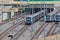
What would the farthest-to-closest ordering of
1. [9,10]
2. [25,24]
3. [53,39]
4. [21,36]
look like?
[25,24] → [9,10] → [21,36] → [53,39]

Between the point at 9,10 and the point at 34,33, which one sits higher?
the point at 9,10

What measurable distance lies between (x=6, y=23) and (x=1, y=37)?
1.41ft

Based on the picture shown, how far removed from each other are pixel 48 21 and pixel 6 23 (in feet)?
3.42

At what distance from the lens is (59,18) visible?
16.1ft

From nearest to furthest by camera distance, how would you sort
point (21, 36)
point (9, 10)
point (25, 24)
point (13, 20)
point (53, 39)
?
point (53, 39)
point (21, 36)
point (13, 20)
point (9, 10)
point (25, 24)

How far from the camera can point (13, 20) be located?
4.46 m

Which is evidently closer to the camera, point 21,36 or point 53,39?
point 53,39

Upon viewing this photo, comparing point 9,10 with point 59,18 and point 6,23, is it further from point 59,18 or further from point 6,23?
point 59,18

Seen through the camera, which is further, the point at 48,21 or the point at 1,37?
the point at 48,21

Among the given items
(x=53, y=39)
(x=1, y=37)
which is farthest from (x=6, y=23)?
(x=53, y=39)

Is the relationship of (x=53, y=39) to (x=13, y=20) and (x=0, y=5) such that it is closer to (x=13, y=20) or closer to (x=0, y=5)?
(x=13, y=20)

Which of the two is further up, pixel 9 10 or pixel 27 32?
pixel 9 10

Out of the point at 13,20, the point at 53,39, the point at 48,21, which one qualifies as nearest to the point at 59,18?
the point at 48,21

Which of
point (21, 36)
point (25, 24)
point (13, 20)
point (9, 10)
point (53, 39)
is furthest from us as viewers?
point (25, 24)
